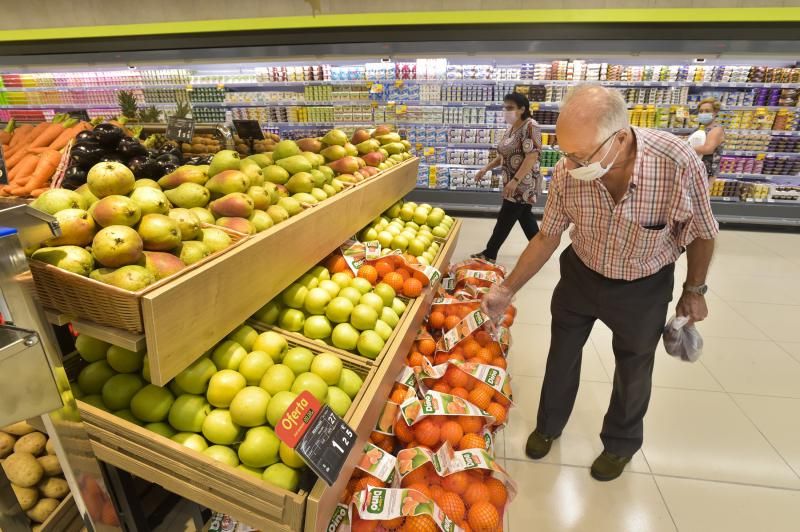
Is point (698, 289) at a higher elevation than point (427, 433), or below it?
higher

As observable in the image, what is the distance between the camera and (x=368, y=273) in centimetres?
219

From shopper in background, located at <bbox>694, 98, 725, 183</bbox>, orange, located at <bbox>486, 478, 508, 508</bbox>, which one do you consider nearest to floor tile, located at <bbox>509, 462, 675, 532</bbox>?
orange, located at <bbox>486, 478, 508, 508</bbox>

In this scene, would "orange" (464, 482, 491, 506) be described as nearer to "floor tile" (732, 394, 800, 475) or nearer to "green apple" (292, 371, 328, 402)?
"green apple" (292, 371, 328, 402)

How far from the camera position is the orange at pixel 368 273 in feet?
7.16

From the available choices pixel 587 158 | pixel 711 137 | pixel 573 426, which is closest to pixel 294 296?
pixel 587 158

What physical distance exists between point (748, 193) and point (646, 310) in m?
5.85

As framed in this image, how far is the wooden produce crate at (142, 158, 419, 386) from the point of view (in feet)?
3.40

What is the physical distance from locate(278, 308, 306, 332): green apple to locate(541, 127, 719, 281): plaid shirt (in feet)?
3.91

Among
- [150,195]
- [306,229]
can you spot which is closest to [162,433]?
[150,195]

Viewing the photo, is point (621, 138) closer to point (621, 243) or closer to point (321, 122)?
point (621, 243)

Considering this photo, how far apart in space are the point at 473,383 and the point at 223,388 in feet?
4.21

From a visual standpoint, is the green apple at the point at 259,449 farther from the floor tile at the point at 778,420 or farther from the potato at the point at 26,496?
the floor tile at the point at 778,420

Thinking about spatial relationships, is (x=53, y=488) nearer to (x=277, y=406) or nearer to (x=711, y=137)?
(x=277, y=406)

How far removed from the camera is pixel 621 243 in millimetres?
1532
